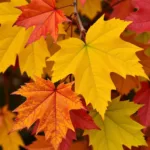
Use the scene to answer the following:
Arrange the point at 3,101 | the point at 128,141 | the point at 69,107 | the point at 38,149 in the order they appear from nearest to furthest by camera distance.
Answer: the point at 69,107, the point at 128,141, the point at 38,149, the point at 3,101

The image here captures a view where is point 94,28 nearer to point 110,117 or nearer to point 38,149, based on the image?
point 110,117

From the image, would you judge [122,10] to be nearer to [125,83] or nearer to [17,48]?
[125,83]

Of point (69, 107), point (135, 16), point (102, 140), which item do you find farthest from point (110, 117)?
point (135, 16)

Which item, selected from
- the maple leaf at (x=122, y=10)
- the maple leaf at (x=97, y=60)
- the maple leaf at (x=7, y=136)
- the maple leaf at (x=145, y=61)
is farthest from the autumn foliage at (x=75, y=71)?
the maple leaf at (x=7, y=136)

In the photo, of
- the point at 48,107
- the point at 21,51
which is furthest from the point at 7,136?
the point at 48,107

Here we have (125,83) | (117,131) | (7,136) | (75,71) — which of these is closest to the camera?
(75,71)

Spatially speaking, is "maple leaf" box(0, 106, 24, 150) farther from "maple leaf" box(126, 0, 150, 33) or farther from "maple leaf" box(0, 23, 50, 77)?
"maple leaf" box(126, 0, 150, 33)
